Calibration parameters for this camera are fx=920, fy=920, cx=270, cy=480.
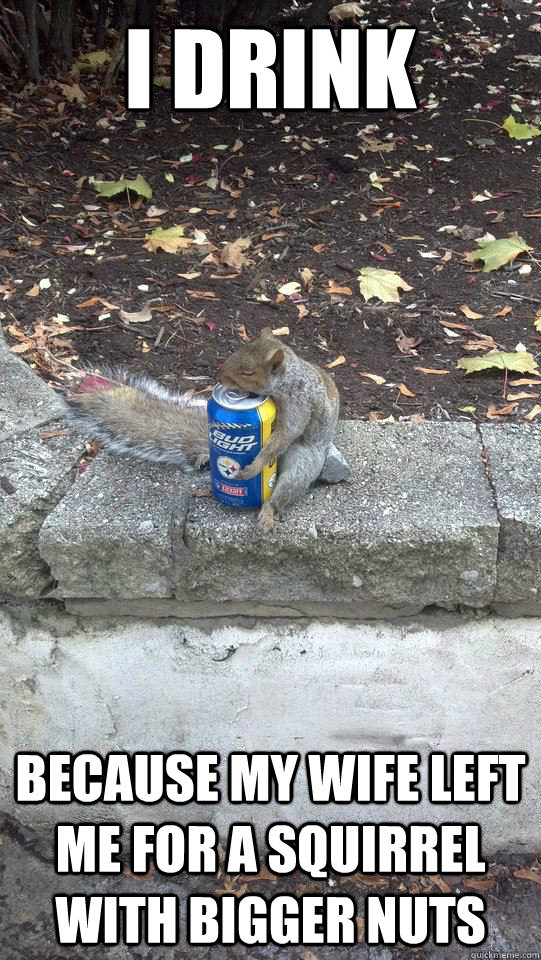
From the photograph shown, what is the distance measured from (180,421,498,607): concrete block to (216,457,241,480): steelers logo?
0.11m

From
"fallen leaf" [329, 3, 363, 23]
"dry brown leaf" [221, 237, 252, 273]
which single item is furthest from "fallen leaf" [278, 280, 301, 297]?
"fallen leaf" [329, 3, 363, 23]

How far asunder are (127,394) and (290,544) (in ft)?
2.28

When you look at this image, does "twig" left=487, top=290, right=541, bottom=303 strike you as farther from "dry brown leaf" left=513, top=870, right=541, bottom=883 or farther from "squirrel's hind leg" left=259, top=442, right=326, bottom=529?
"dry brown leaf" left=513, top=870, right=541, bottom=883

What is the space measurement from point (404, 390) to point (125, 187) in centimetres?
184

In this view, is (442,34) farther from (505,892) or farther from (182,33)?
(505,892)

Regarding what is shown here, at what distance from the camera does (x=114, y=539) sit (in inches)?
81.1

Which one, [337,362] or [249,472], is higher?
[249,472]

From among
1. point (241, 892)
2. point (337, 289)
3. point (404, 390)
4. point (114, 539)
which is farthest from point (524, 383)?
point (241, 892)

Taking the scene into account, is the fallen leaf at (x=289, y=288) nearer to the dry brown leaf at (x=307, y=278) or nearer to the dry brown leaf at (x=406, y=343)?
the dry brown leaf at (x=307, y=278)

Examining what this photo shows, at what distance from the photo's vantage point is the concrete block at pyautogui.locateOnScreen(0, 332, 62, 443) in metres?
2.48

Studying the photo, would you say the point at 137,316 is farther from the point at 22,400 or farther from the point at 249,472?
the point at 249,472

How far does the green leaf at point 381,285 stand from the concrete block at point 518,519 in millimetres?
1173

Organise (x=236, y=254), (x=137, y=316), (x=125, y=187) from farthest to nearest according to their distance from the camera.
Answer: (x=125, y=187) → (x=236, y=254) → (x=137, y=316)

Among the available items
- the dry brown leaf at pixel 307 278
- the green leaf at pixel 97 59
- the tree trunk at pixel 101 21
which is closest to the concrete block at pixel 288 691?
the dry brown leaf at pixel 307 278
